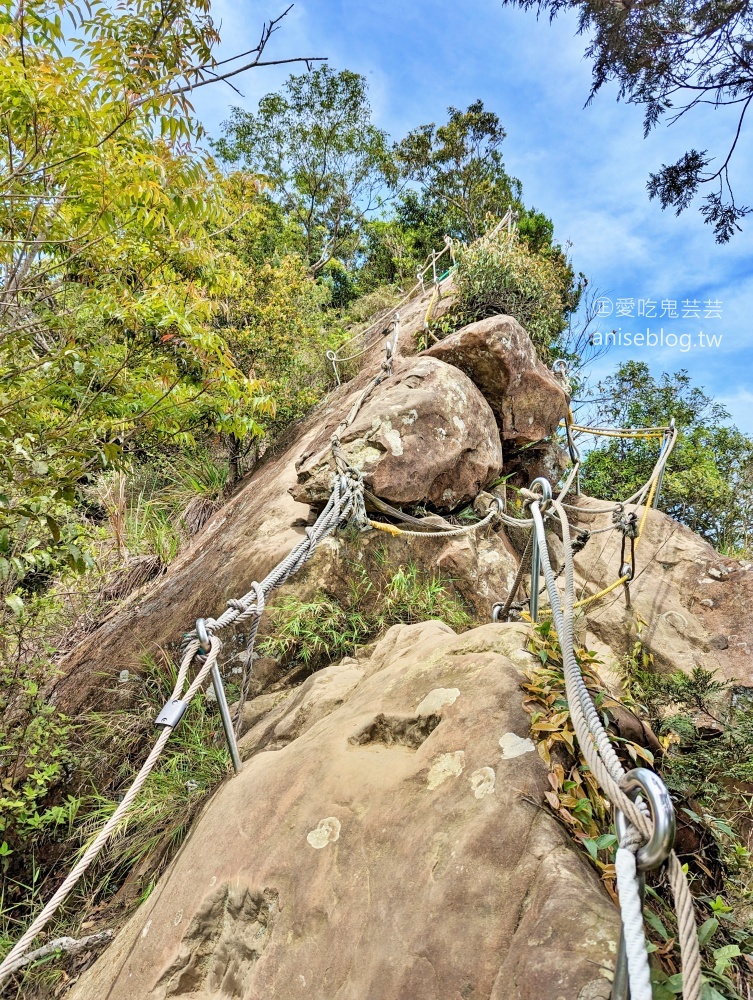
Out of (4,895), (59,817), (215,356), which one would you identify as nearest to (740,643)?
(215,356)

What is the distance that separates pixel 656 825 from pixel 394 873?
0.95 meters

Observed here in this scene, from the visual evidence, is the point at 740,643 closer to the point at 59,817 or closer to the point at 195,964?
the point at 195,964

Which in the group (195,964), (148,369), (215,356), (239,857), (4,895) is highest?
(215,356)

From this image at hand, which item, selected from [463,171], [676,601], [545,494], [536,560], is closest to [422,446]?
[545,494]

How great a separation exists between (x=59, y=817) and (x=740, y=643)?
4656 mm

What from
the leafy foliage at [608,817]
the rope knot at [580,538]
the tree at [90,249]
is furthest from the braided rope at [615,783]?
the rope knot at [580,538]

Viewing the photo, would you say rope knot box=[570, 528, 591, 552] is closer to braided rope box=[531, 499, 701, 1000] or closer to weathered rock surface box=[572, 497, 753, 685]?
weathered rock surface box=[572, 497, 753, 685]

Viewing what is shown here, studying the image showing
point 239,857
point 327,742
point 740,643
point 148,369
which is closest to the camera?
point 239,857

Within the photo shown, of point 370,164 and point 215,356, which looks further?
point 370,164

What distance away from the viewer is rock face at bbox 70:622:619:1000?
1.31 m

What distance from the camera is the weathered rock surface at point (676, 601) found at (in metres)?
4.30

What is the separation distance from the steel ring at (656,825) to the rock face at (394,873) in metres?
0.42

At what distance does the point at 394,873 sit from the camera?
1.58m

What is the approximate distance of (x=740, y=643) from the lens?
4.33 meters
